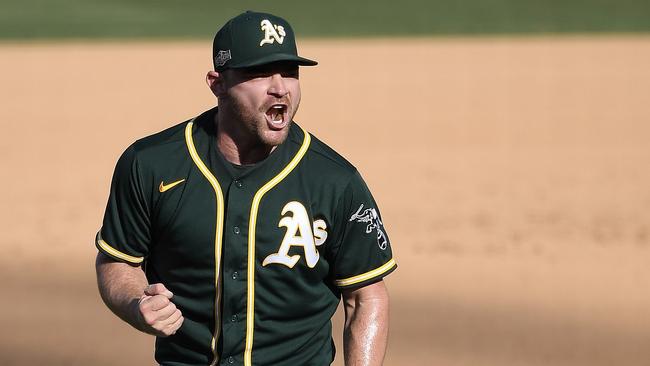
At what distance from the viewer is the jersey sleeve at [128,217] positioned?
13.2 feet

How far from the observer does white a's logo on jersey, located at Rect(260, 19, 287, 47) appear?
3906mm

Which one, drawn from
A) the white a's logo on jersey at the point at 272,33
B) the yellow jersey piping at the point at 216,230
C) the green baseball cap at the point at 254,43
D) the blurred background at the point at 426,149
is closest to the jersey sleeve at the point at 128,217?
the yellow jersey piping at the point at 216,230

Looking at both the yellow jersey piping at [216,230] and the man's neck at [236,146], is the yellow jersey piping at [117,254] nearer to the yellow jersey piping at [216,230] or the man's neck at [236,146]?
the yellow jersey piping at [216,230]

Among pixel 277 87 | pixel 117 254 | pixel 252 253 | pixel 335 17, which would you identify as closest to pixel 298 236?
Answer: pixel 252 253

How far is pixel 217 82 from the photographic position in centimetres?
405

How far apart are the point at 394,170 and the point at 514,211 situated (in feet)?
7.33

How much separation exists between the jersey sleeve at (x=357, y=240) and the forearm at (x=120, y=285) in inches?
24.5

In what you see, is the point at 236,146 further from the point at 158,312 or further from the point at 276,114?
the point at 158,312

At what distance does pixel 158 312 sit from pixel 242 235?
1.66 feet

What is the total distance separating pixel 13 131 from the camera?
1725 cm

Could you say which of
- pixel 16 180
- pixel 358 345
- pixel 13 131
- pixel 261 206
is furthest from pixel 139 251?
pixel 13 131

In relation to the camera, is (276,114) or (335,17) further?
(335,17)

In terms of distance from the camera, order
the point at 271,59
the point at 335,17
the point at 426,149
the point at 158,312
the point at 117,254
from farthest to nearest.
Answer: the point at 335,17, the point at 426,149, the point at 117,254, the point at 271,59, the point at 158,312

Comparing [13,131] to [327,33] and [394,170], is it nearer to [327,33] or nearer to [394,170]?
[394,170]
